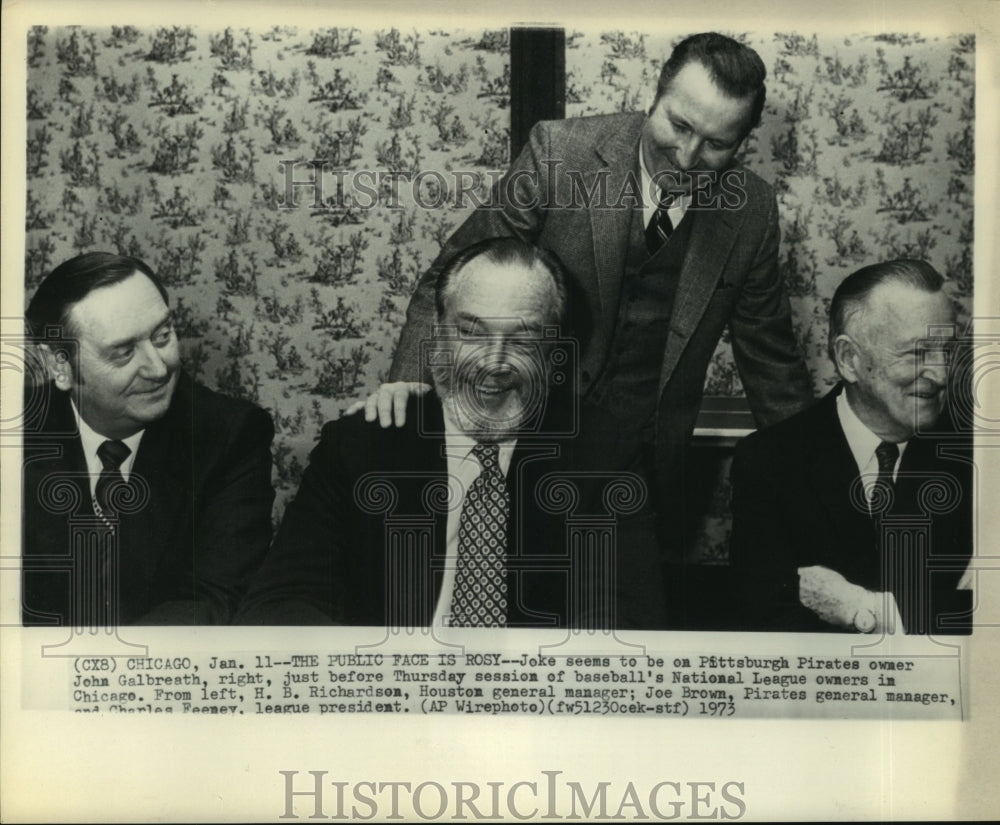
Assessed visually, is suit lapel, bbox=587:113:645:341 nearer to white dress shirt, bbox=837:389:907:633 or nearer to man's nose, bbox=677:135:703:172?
man's nose, bbox=677:135:703:172

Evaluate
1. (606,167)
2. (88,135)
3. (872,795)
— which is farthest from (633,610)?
(88,135)

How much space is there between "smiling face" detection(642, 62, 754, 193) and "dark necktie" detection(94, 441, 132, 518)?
1.90 m

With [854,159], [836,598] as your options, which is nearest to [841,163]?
[854,159]

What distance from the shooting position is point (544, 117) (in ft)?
11.9

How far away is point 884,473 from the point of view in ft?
11.9

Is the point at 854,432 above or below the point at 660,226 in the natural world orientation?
below

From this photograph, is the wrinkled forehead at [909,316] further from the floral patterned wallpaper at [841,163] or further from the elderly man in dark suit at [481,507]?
the elderly man in dark suit at [481,507]

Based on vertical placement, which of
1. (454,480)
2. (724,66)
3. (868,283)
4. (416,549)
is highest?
(724,66)

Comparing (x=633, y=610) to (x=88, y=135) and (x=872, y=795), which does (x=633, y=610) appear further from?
(x=88, y=135)

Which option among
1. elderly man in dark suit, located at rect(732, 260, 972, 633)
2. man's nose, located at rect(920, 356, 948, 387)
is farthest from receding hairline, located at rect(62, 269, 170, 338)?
man's nose, located at rect(920, 356, 948, 387)

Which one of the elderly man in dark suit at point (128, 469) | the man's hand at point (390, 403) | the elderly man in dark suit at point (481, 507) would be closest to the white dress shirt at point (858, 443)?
the elderly man in dark suit at point (481, 507)

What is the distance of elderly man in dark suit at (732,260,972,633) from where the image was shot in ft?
11.8

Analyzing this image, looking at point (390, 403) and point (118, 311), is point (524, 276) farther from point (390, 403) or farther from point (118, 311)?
point (118, 311)

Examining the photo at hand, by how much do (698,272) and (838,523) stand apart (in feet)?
2.93
